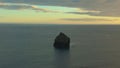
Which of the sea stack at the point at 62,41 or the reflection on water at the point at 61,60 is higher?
the sea stack at the point at 62,41

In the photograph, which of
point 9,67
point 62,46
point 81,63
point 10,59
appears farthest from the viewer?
point 62,46

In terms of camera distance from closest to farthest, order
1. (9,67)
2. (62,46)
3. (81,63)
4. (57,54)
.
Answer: (9,67) < (81,63) < (57,54) < (62,46)

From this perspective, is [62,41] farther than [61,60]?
Yes

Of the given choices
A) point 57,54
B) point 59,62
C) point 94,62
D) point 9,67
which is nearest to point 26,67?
point 9,67

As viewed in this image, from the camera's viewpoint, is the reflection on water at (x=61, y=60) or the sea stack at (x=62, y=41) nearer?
the reflection on water at (x=61, y=60)

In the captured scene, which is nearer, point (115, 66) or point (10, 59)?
point (115, 66)

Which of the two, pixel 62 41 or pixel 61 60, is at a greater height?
pixel 62 41

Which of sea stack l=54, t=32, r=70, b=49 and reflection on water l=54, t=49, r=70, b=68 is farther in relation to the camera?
sea stack l=54, t=32, r=70, b=49

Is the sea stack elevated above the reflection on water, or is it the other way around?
the sea stack

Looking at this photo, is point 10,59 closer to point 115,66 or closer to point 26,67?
point 26,67
